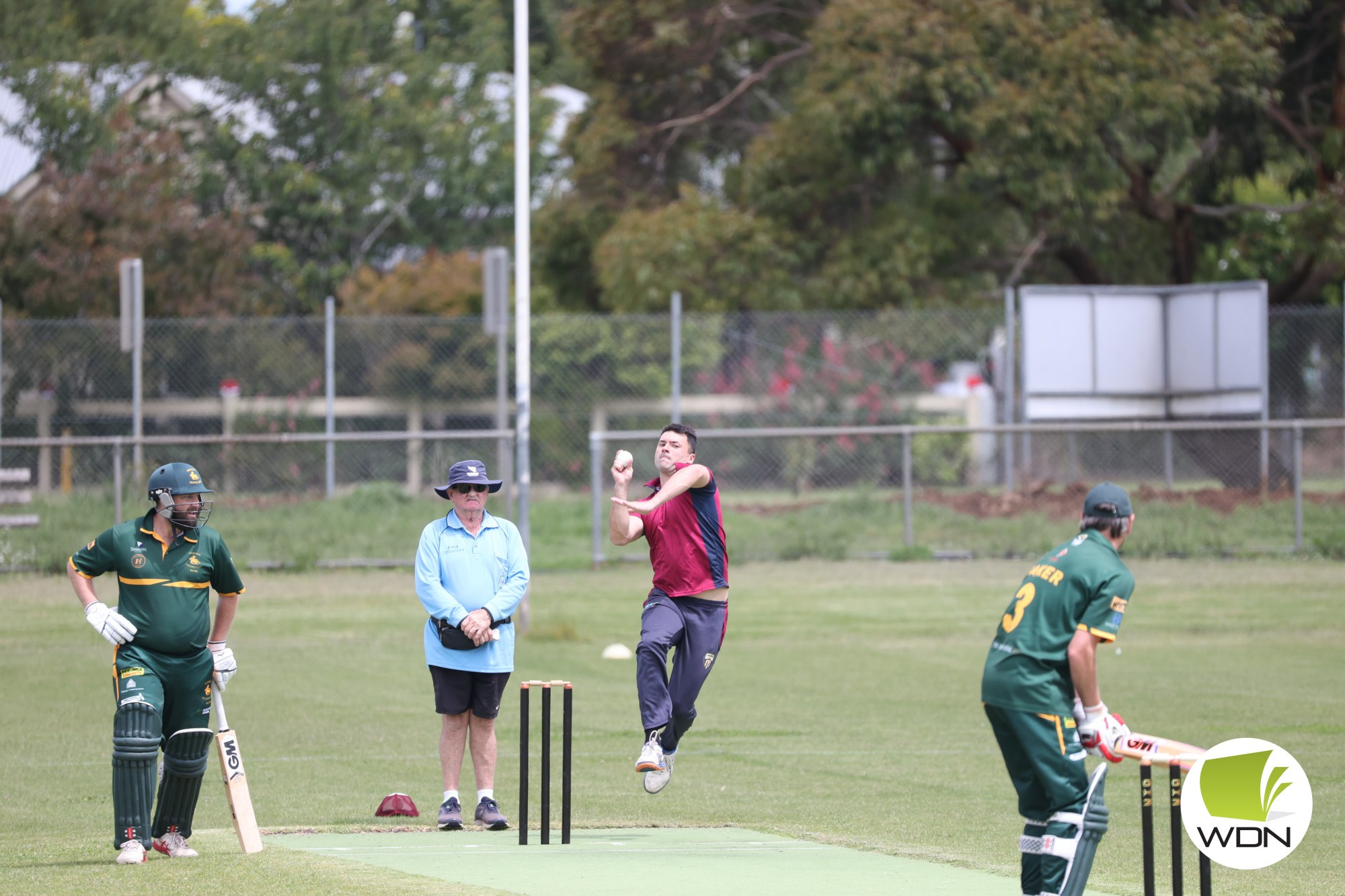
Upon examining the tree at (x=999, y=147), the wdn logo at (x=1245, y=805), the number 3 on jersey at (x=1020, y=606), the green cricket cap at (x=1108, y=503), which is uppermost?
the tree at (x=999, y=147)

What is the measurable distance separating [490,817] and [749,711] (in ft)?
16.6

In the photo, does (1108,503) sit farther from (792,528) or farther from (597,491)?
(792,528)

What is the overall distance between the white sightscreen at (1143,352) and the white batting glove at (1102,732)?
1734cm

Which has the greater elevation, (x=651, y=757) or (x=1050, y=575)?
(x=1050, y=575)

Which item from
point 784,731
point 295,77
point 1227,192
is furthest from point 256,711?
point 295,77

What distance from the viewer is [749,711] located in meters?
14.4

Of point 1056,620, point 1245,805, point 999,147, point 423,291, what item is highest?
point 999,147

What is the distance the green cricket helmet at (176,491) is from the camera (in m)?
8.44

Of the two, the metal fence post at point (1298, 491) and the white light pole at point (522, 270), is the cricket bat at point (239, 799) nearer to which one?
the white light pole at point (522, 270)

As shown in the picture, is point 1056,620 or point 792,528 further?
point 792,528

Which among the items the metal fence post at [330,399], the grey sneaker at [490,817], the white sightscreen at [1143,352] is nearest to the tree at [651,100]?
the white sightscreen at [1143,352]

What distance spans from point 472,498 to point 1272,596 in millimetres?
13759

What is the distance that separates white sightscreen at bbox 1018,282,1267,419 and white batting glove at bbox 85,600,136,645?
689 inches

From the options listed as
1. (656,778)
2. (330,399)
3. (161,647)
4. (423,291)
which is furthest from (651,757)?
(423,291)
